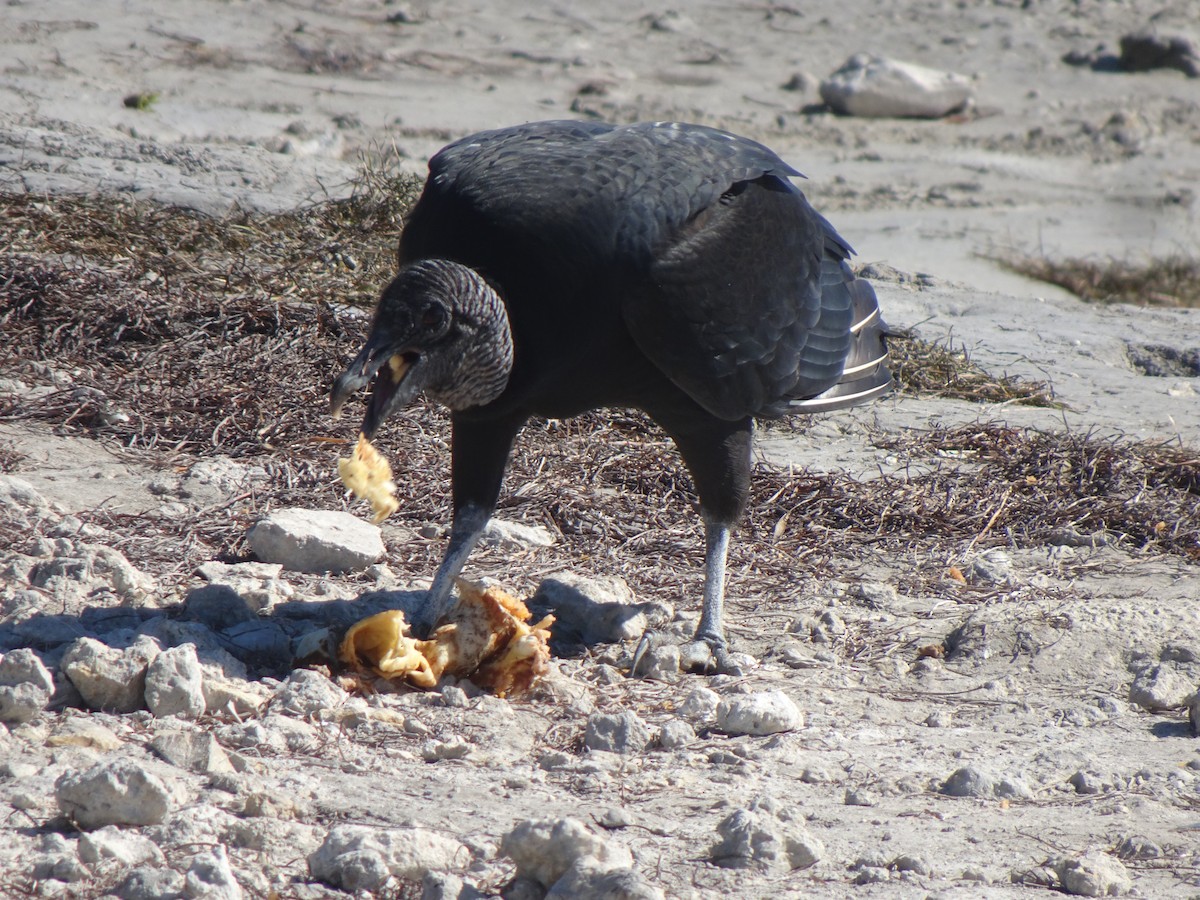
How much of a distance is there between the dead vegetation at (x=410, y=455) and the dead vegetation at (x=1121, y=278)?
2.99 metres

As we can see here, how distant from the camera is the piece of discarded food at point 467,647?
299cm

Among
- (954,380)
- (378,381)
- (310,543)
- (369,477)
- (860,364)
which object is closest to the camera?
(378,381)

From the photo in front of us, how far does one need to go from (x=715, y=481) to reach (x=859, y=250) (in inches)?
173

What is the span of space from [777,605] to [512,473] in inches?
39.2

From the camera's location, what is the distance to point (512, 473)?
4281 mm

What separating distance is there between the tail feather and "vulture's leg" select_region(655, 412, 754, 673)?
352 mm

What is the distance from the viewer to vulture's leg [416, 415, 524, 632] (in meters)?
3.30

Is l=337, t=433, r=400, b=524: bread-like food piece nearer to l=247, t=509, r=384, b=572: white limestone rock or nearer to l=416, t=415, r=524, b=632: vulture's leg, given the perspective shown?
l=416, t=415, r=524, b=632: vulture's leg

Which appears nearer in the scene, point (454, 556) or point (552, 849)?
point (552, 849)

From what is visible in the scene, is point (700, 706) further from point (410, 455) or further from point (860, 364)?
point (410, 455)

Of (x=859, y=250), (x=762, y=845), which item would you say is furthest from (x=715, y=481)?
(x=859, y=250)

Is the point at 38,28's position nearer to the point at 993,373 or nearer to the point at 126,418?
the point at 126,418

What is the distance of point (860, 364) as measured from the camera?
13.3ft

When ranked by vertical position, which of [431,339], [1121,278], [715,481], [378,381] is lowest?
[1121,278]
